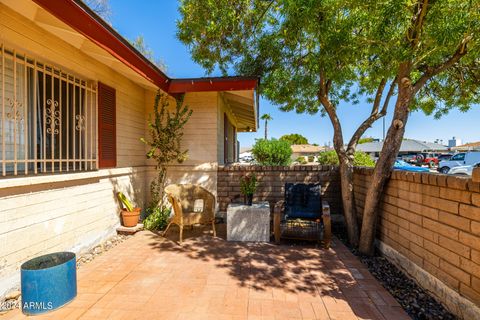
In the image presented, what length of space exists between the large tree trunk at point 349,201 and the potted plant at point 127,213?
4073 millimetres

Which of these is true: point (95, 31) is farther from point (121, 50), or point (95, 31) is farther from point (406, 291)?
point (406, 291)

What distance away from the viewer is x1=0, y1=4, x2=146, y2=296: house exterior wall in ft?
8.88

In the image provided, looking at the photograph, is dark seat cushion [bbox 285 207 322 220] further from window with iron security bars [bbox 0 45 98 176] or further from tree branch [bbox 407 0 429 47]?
window with iron security bars [bbox 0 45 98 176]

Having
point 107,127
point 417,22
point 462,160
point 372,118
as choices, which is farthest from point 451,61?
point 462,160

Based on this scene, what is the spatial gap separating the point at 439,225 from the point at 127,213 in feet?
16.1

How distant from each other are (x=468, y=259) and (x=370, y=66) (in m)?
3.67

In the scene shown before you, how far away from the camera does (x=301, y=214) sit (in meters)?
4.66

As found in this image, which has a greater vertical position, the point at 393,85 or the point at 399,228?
the point at 393,85

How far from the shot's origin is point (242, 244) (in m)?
4.39

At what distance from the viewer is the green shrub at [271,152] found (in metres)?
9.61

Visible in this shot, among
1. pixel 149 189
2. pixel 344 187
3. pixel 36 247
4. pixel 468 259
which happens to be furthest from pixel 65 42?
pixel 468 259

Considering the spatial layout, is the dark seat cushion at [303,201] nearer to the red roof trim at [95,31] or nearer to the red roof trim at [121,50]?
the red roof trim at [121,50]

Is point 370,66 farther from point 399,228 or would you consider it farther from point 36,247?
point 36,247

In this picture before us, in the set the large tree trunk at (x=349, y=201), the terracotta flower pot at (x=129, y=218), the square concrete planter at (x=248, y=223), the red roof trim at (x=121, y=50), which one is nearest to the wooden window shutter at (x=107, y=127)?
the red roof trim at (x=121, y=50)
